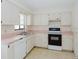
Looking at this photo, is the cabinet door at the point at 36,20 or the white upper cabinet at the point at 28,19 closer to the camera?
the white upper cabinet at the point at 28,19

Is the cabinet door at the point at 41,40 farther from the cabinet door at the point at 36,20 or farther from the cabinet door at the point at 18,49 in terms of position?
the cabinet door at the point at 18,49

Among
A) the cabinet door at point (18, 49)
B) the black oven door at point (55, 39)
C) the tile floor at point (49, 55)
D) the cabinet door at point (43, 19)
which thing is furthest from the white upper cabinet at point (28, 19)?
the cabinet door at point (18, 49)

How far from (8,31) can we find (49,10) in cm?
278

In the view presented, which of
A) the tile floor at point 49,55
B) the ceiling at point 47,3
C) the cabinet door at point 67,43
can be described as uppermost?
the ceiling at point 47,3

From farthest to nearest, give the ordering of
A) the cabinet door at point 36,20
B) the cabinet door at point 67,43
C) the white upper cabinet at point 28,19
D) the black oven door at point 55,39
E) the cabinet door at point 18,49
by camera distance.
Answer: the cabinet door at point 36,20 → the white upper cabinet at point 28,19 → the black oven door at point 55,39 → the cabinet door at point 67,43 → the cabinet door at point 18,49

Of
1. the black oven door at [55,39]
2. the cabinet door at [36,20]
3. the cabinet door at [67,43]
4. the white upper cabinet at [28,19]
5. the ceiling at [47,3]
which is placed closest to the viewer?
the ceiling at [47,3]

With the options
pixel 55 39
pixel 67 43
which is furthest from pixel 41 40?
pixel 67 43

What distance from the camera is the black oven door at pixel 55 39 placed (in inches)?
181

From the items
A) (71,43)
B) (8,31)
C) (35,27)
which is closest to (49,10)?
(35,27)

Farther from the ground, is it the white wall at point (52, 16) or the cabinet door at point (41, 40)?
the white wall at point (52, 16)

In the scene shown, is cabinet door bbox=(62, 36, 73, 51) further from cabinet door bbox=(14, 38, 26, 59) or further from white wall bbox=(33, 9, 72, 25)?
cabinet door bbox=(14, 38, 26, 59)

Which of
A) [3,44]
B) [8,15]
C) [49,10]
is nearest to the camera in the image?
[3,44]

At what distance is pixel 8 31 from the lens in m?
3.30

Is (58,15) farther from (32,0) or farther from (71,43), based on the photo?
(32,0)
